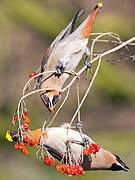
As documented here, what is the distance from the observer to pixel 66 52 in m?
2.13

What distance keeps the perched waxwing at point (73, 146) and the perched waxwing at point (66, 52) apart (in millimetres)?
256

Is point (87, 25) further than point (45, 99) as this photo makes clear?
Yes

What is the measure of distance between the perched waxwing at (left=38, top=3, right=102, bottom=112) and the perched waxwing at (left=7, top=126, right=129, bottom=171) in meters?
0.26

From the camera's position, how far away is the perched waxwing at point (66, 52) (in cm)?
202

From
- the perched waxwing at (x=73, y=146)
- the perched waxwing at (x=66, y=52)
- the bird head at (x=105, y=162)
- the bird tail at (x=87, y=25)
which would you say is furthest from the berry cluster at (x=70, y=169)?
the bird tail at (x=87, y=25)

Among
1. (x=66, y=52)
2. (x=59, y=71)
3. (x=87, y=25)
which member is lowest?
Result: (x=59, y=71)

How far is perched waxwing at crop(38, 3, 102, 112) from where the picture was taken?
2021 millimetres

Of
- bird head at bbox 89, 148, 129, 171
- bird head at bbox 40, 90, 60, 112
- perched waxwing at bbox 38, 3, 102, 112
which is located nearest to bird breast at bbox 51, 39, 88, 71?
perched waxwing at bbox 38, 3, 102, 112

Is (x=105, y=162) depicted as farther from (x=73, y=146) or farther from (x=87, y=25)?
(x=87, y=25)

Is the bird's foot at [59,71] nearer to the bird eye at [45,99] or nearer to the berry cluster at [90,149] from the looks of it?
the bird eye at [45,99]

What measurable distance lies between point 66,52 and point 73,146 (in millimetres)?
573

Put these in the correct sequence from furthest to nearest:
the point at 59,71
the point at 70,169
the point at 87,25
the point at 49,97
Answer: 1. the point at 87,25
2. the point at 59,71
3. the point at 49,97
4. the point at 70,169

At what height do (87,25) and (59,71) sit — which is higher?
(87,25)

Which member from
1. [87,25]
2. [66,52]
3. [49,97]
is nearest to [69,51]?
[66,52]
